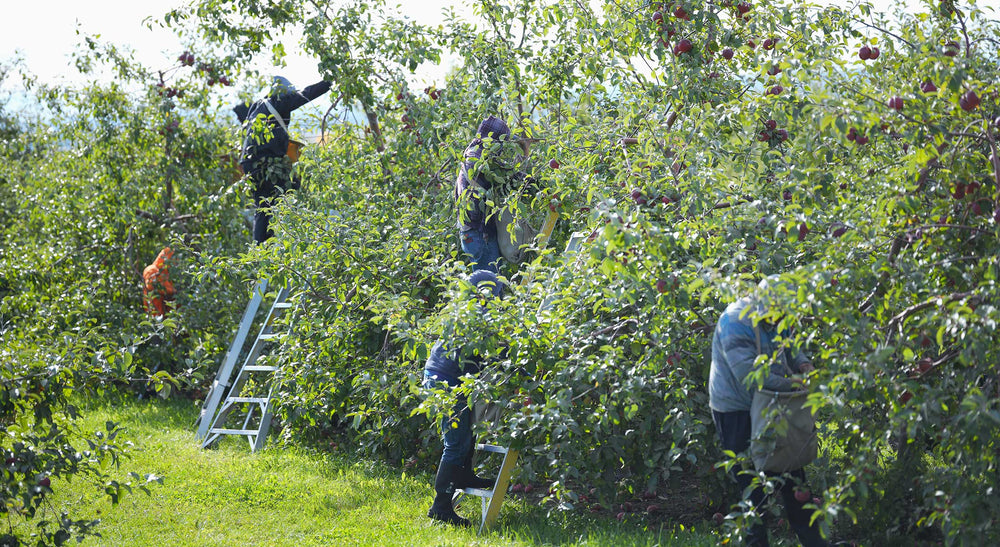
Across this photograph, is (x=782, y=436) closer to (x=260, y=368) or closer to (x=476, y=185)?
(x=476, y=185)

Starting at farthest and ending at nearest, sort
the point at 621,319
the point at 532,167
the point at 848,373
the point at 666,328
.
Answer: the point at 532,167 < the point at 621,319 < the point at 666,328 < the point at 848,373

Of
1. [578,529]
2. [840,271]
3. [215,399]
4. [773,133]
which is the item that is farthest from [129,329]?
[840,271]

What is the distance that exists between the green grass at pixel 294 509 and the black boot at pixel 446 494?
0.11 m

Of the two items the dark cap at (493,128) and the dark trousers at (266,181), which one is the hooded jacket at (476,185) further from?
the dark trousers at (266,181)

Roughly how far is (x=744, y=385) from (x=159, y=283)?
7827 mm

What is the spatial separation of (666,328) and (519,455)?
131 cm

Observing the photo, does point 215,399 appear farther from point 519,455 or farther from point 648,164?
point 648,164

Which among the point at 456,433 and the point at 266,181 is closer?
the point at 456,433

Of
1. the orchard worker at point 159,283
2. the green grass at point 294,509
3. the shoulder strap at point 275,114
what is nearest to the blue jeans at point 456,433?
the green grass at point 294,509

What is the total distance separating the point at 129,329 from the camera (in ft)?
34.2

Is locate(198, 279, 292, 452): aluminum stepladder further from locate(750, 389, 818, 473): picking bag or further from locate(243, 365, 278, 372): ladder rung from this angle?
locate(750, 389, 818, 473): picking bag

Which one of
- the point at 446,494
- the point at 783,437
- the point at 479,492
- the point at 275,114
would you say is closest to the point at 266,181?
the point at 275,114

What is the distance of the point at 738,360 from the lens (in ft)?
14.3

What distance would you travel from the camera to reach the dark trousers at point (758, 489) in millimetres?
4391
